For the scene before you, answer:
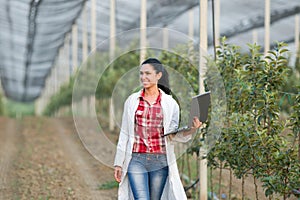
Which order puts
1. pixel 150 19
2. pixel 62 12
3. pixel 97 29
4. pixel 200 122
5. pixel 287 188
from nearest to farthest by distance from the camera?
1. pixel 200 122
2. pixel 287 188
3. pixel 150 19
4. pixel 62 12
5. pixel 97 29

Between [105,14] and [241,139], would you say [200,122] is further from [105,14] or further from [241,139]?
[105,14]

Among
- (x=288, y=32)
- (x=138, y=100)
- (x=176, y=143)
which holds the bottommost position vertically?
(x=176, y=143)

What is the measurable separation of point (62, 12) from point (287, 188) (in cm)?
1232

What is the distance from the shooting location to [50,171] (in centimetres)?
1028

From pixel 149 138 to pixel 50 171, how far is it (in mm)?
6024

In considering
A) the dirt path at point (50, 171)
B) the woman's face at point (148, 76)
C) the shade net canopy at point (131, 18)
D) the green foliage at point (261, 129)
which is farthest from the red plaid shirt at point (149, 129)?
the shade net canopy at point (131, 18)

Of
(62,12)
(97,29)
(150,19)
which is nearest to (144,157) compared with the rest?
(150,19)

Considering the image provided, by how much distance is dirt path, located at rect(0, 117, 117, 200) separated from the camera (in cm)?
824

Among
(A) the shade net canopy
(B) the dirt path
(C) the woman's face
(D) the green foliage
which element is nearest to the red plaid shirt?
(C) the woman's face

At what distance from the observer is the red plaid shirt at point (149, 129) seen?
450cm

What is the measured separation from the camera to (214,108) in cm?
548

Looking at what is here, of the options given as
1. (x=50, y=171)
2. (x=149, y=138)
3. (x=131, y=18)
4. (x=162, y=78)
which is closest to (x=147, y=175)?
(x=149, y=138)

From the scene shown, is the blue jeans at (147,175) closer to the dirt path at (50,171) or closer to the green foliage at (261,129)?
the green foliage at (261,129)

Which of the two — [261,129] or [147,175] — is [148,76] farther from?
[261,129]
